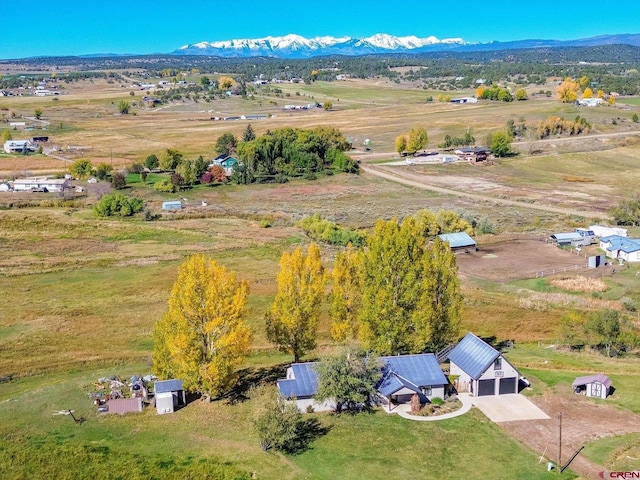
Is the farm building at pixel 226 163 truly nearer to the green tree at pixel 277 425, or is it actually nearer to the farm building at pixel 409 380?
the farm building at pixel 409 380

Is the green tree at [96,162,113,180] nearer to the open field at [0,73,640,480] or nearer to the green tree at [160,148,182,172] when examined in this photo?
the open field at [0,73,640,480]

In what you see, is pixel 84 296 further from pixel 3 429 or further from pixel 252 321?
pixel 3 429

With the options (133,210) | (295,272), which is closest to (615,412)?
(295,272)

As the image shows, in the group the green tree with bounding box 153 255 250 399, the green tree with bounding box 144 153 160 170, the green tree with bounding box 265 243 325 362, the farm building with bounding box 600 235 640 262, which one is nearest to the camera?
the green tree with bounding box 153 255 250 399

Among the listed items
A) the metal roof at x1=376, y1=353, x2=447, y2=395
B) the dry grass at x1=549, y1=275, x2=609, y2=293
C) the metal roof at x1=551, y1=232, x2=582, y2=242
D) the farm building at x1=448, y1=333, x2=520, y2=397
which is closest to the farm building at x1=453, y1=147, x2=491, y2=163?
the metal roof at x1=551, y1=232, x2=582, y2=242

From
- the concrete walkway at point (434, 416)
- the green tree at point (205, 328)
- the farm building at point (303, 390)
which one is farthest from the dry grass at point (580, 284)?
the green tree at point (205, 328)
